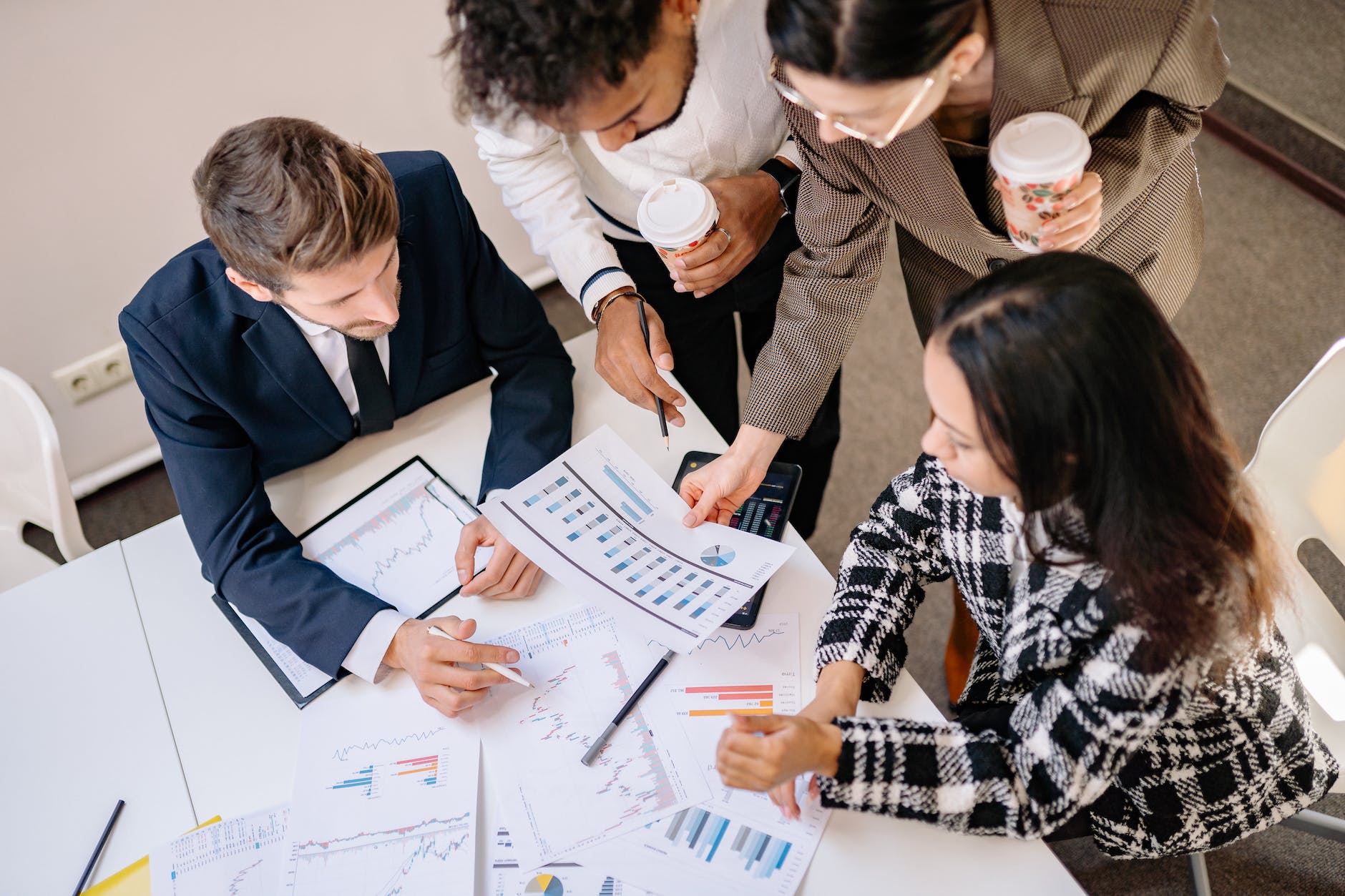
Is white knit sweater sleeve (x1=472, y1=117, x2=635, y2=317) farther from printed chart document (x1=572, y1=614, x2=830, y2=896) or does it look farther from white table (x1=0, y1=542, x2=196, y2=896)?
white table (x1=0, y1=542, x2=196, y2=896)

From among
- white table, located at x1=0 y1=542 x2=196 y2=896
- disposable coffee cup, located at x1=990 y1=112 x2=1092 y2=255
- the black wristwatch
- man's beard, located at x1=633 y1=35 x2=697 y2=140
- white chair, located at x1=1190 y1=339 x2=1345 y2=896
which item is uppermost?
man's beard, located at x1=633 y1=35 x2=697 y2=140

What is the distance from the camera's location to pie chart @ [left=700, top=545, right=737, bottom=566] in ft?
4.14

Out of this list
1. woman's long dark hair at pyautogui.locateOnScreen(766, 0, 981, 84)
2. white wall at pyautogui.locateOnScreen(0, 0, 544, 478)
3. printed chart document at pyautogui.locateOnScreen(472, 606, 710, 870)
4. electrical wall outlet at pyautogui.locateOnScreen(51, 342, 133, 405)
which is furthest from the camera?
electrical wall outlet at pyautogui.locateOnScreen(51, 342, 133, 405)

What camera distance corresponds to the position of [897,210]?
1.31m

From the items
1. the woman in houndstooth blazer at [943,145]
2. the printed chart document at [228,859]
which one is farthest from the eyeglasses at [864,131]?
the printed chart document at [228,859]

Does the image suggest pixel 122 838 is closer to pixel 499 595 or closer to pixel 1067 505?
pixel 499 595

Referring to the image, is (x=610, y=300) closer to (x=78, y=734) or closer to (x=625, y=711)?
(x=625, y=711)

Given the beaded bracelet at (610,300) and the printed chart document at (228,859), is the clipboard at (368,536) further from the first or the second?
the beaded bracelet at (610,300)

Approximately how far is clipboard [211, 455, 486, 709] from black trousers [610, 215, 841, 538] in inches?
19.9

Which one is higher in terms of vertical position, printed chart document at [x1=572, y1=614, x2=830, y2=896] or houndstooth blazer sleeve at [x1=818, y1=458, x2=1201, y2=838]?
houndstooth blazer sleeve at [x1=818, y1=458, x2=1201, y2=838]

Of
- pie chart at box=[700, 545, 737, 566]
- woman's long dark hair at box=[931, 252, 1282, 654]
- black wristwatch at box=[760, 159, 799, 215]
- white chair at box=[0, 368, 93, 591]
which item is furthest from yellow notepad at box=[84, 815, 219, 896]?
black wristwatch at box=[760, 159, 799, 215]

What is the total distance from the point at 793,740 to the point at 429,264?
0.93m

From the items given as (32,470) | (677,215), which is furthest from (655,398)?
(32,470)

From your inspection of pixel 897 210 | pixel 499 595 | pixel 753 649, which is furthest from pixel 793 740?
pixel 897 210
